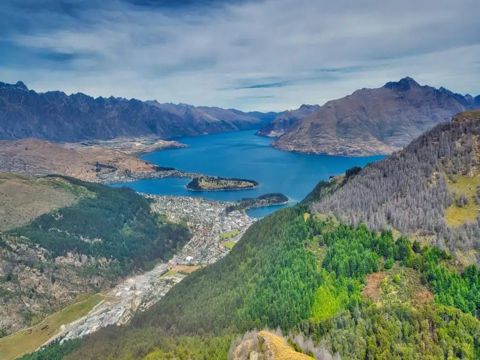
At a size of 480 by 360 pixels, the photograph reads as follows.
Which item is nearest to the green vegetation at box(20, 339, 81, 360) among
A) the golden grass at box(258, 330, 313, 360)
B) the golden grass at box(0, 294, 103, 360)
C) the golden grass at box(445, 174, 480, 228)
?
the golden grass at box(0, 294, 103, 360)

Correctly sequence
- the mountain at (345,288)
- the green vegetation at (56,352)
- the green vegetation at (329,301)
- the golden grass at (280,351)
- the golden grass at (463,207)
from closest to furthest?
the golden grass at (280,351) → the green vegetation at (329,301) → the mountain at (345,288) → the golden grass at (463,207) → the green vegetation at (56,352)

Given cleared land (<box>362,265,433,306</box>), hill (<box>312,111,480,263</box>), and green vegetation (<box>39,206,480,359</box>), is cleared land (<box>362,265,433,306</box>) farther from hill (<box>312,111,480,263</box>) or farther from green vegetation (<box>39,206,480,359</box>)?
hill (<box>312,111,480,263</box>)

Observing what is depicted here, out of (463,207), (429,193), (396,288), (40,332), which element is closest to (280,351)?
(396,288)

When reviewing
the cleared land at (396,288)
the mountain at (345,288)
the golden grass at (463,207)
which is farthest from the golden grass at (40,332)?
the golden grass at (463,207)

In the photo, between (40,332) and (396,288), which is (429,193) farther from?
(40,332)

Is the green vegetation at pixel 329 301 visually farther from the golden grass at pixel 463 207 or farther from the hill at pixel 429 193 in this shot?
the golden grass at pixel 463 207
